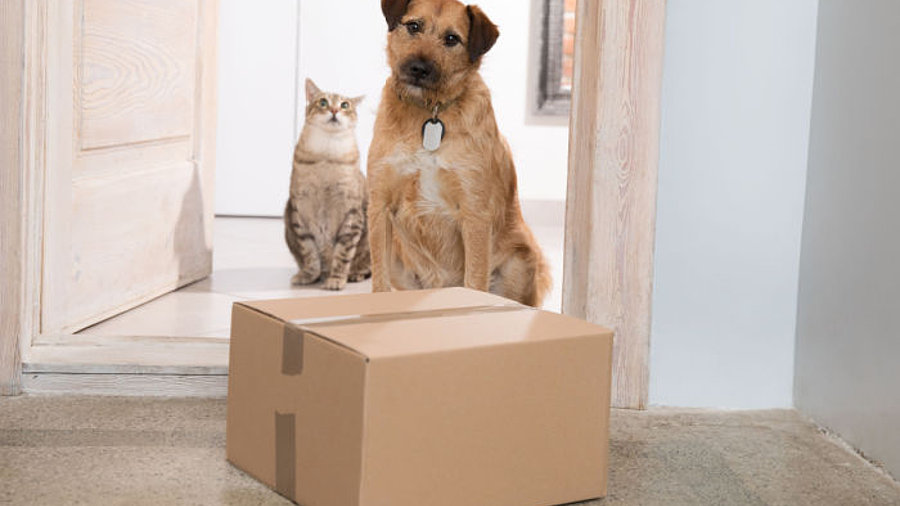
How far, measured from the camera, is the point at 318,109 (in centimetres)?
358

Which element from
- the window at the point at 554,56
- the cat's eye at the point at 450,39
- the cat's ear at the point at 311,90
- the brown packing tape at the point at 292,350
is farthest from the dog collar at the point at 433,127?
the window at the point at 554,56

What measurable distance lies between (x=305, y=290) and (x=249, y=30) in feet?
5.63

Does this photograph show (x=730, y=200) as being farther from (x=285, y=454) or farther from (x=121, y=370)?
(x=121, y=370)

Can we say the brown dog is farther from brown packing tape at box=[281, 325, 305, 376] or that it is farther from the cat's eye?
brown packing tape at box=[281, 325, 305, 376]

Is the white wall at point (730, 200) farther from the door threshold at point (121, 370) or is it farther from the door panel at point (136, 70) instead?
the door panel at point (136, 70)

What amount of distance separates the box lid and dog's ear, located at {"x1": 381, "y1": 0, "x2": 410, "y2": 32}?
0.92 m

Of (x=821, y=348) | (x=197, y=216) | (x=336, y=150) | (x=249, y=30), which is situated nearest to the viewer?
(x=821, y=348)

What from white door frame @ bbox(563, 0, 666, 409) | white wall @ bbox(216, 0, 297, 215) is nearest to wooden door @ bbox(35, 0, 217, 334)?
white door frame @ bbox(563, 0, 666, 409)

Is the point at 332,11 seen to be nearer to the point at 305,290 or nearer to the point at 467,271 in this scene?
the point at 305,290

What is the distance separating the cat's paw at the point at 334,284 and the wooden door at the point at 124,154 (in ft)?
1.32

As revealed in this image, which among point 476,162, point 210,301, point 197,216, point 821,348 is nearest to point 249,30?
point 197,216

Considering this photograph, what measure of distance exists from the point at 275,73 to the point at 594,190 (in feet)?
9.28

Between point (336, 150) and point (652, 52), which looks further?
point (336, 150)

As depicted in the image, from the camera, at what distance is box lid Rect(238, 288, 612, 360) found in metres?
1.41
